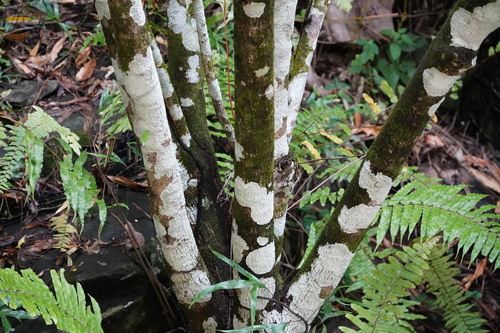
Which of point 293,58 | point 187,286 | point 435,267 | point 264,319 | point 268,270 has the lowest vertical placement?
point 435,267

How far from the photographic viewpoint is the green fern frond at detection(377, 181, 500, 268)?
168 cm

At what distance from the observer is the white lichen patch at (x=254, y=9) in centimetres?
102

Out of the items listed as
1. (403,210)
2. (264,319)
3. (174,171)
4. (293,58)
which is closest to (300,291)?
(264,319)

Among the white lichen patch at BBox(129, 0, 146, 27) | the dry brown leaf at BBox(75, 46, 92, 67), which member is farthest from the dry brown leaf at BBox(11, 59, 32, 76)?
the white lichen patch at BBox(129, 0, 146, 27)

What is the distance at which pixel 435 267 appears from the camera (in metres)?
2.56

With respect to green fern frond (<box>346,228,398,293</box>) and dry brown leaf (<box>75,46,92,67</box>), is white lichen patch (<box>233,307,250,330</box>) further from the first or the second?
dry brown leaf (<box>75,46,92,67</box>)

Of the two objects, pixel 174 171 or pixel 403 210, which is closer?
pixel 174 171

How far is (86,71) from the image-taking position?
10.5 ft

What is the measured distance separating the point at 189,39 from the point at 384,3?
124 inches

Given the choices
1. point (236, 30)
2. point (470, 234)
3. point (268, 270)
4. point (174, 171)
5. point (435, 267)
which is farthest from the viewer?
point (435, 267)

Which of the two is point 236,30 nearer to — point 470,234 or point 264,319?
point 264,319

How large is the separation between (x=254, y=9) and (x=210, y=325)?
4.08 ft

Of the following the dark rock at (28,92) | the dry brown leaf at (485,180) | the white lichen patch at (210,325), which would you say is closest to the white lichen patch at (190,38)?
the white lichen patch at (210,325)

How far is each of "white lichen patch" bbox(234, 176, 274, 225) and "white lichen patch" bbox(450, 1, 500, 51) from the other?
2.16 ft
